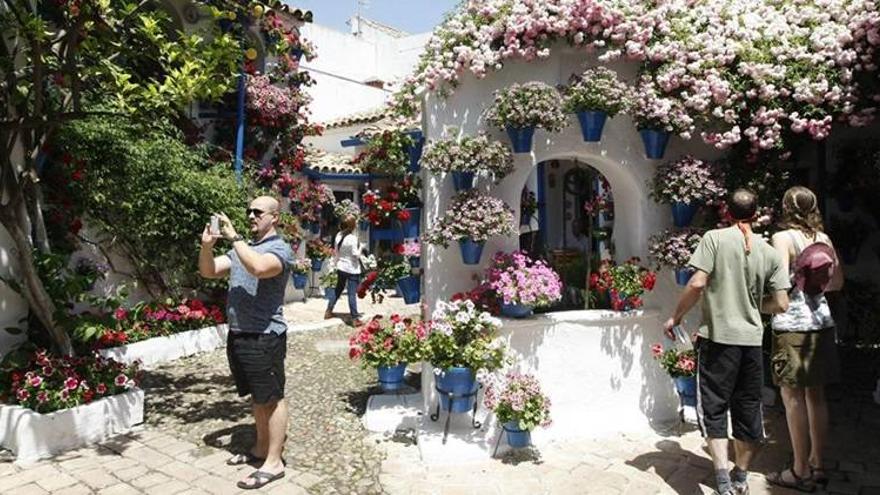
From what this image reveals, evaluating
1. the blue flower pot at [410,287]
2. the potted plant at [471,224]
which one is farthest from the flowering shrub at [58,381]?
the potted plant at [471,224]

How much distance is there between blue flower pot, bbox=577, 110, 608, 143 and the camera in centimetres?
473

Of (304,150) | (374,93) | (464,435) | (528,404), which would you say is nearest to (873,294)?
(528,404)

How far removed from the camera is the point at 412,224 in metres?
5.20

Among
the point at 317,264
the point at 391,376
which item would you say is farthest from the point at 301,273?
the point at 391,376

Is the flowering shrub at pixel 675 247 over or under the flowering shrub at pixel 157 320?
over

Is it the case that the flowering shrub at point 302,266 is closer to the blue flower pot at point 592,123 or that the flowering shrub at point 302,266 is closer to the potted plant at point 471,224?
the potted plant at point 471,224

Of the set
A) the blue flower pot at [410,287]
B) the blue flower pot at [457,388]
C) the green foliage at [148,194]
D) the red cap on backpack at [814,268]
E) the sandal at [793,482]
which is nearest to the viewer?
the red cap on backpack at [814,268]

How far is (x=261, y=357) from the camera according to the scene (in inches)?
154

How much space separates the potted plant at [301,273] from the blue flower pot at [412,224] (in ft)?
23.0

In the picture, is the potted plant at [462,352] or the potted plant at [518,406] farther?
the potted plant at [462,352]

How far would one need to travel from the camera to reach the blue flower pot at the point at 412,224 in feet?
17.0

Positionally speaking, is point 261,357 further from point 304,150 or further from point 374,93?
point 374,93

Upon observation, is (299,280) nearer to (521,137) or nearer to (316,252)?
(316,252)

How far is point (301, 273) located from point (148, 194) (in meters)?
4.57
